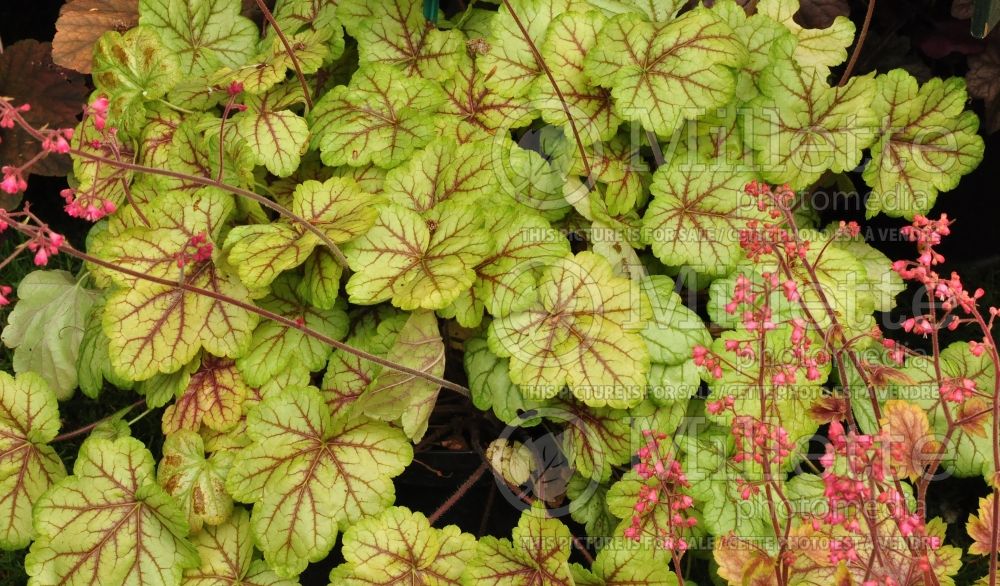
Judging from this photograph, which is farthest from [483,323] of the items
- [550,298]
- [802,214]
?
[802,214]

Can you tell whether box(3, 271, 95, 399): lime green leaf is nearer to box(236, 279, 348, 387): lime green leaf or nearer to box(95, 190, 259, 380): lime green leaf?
box(95, 190, 259, 380): lime green leaf

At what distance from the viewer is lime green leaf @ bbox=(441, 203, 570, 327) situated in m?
1.85

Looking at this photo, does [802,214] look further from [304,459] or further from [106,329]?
[106,329]

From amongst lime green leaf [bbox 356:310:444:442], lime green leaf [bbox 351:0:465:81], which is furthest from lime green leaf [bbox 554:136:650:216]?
lime green leaf [bbox 356:310:444:442]

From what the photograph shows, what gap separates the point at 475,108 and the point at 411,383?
701mm

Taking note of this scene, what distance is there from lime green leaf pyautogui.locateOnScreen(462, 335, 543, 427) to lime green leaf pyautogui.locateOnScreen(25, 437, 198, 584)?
62 centimetres

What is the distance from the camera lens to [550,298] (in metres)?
1.85

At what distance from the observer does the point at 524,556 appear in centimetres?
177

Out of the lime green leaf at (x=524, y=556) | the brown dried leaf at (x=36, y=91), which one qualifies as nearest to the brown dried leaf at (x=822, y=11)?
the lime green leaf at (x=524, y=556)

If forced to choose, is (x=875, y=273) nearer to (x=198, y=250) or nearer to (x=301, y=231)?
(x=301, y=231)

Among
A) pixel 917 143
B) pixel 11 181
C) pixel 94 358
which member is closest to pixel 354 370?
pixel 94 358

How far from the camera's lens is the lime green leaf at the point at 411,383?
1.83 m

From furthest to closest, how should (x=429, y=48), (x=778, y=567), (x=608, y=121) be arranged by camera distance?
1. (x=429, y=48)
2. (x=608, y=121)
3. (x=778, y=567)

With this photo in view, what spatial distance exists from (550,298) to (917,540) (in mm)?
772
